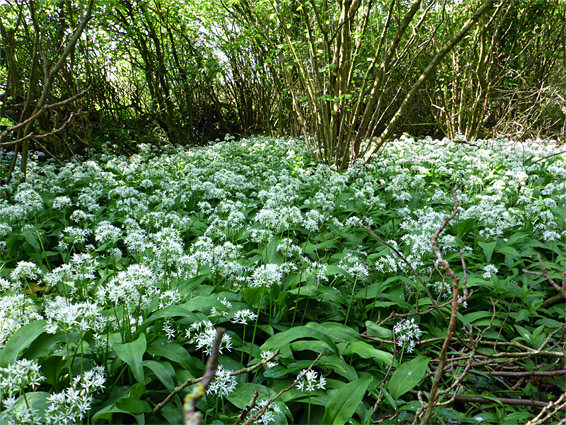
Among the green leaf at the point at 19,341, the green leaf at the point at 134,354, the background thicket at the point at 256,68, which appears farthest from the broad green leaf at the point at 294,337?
the background thicket at the point at 256,68

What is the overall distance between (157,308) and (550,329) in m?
2.52

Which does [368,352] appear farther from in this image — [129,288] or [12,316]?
[12,316]

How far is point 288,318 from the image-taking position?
273 cm

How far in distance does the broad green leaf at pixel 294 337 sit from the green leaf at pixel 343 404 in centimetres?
38

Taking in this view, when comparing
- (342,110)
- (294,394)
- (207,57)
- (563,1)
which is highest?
(563,1)

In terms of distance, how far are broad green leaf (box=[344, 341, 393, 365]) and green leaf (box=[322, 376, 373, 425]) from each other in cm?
29

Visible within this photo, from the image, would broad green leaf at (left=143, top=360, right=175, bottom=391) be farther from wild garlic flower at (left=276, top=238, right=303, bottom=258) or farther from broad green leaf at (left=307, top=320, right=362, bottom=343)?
wild garlic flower at (left=276, top=238, right=303, bottom=258)

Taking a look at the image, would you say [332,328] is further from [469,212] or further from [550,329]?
[469,212]

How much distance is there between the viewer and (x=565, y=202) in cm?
475

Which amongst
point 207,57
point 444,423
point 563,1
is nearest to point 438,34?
point 563,1

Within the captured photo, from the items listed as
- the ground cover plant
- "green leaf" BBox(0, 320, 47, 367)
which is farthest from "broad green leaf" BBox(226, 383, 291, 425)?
"green leaf" BBox(0, 320, 47, 367)

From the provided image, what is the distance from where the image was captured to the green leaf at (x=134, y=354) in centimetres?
171

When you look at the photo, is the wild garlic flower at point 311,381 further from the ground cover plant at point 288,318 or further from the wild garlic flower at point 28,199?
the wild garlic flower at point 28,199

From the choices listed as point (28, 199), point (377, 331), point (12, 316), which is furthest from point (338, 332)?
point (28, 199)
